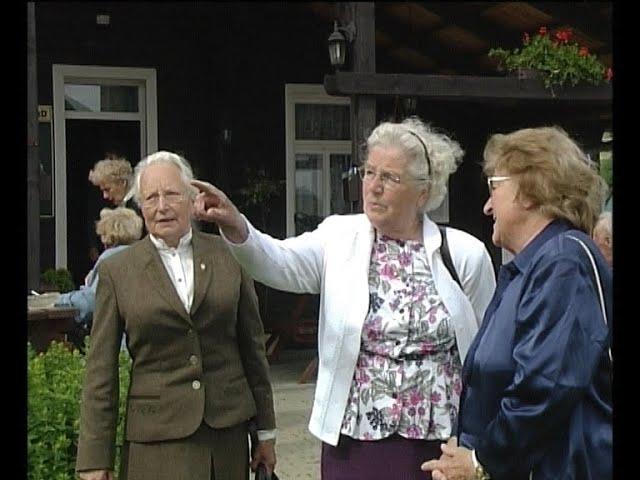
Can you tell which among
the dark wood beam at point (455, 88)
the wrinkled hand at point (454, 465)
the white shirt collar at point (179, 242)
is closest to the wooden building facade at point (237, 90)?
the dark wood beam at point (455, 88)

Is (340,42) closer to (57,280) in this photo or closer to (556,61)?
(556,61)

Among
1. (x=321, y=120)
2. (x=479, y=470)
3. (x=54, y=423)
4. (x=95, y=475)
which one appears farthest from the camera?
(x=321, y=120)

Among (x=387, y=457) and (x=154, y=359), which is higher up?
(x=154, y=359)

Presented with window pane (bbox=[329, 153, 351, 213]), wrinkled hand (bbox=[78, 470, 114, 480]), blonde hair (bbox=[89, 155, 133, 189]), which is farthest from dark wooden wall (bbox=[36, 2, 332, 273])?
wrinkled hand (bbox=[78, 470, 114, 480])

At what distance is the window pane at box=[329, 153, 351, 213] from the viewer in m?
9.92

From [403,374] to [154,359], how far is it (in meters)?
0.71

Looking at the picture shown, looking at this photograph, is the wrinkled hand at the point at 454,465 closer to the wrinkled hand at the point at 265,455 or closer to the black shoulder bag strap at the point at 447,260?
the black shoulder bag strap at the point at 447,260

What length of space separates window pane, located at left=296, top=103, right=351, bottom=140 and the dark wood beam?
264 centimetres

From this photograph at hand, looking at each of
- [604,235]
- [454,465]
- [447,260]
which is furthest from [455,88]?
[454,465]

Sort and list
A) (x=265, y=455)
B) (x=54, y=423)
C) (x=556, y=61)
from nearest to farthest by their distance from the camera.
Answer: (x=265, y=455), (x=54, y=423), (x=556, y=61)

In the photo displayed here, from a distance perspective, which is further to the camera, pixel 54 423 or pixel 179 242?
pixel 54 423

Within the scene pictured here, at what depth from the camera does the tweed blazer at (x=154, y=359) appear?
2.63 meters

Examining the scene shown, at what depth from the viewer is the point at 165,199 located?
269cm

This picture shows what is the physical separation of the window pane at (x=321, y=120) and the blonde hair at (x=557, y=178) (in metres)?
7.68
